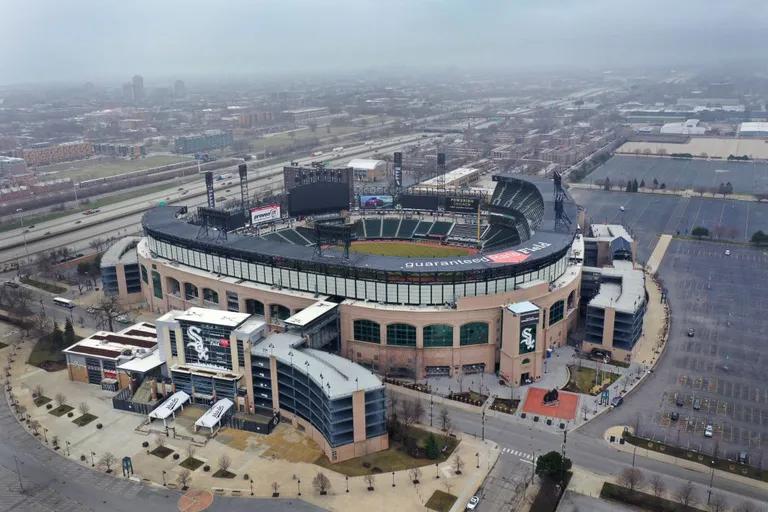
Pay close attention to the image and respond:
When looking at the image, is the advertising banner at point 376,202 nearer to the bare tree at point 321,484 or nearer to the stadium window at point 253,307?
the stadium window at point 253,307

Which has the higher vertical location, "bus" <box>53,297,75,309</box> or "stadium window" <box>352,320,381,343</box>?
"stadium window" <box>352,320,381,343</box>

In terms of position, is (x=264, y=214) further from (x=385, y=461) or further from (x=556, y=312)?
(x=385, y=461)

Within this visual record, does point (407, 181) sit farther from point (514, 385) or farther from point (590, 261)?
point (514, 385)

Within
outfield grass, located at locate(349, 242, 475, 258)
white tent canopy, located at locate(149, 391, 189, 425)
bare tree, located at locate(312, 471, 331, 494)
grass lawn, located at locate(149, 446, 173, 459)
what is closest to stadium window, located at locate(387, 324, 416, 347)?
bare tree, located at locate(312, 471, 331, 494)

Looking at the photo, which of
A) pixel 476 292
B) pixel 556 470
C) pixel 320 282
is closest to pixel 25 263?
pixel 320 282

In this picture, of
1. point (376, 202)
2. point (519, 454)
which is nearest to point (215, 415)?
point (519, 454)

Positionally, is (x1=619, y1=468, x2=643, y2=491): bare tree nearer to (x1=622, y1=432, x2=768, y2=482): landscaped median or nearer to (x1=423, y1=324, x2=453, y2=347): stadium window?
(x1=622, y1=432, x2=768, y2=482): landscaped median

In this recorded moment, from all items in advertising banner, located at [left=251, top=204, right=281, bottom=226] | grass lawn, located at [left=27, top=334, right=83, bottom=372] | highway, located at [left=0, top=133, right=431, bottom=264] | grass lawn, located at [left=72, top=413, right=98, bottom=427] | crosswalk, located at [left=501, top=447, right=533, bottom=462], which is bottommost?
crosswalk, located at [left=501, top=447, right=533, bottom=462]
